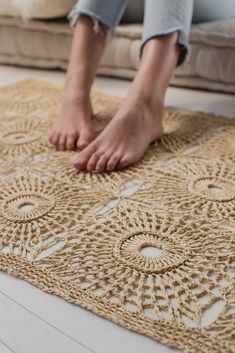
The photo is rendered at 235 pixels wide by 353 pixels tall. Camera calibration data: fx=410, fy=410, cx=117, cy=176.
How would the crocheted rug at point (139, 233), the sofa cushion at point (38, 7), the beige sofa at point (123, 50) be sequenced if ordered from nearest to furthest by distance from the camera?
the crocheted rug at point (139, 233), the beige sofa at point (123, 50), the sofa cushion at point (38, 7)

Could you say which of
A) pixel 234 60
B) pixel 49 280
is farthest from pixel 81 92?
pixel 49 280

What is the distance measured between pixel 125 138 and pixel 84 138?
0.10 meters

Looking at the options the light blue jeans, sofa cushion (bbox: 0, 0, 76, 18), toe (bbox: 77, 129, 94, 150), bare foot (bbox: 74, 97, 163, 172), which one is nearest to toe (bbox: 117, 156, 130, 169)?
bare foot (bbox: 74, 97, 163, 172)

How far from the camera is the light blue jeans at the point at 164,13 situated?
0.84 metres

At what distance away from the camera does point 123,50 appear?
1.28 m

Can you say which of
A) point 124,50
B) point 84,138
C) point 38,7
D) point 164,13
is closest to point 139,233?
point 84,138

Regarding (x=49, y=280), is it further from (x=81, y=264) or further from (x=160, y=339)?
(x=160, y=339)

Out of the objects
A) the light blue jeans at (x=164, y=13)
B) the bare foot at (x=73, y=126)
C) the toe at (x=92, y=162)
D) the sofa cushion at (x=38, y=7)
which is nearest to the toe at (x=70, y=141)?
the bare foot at (x=73, y=126)

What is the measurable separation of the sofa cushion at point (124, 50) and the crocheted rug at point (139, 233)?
322 mm

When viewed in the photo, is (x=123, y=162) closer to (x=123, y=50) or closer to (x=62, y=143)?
(x=62, y=143)

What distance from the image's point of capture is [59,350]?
1.37ft

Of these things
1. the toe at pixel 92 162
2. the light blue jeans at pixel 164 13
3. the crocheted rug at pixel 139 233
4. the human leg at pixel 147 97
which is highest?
the light blue jeans at pixel 164 13

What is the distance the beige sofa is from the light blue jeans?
56mm

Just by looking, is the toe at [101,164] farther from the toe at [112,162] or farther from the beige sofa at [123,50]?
the beige sofa at [123,50]
